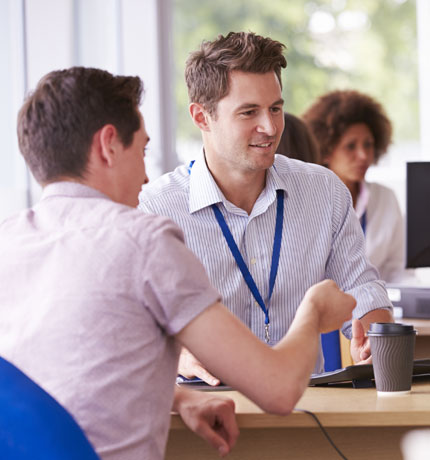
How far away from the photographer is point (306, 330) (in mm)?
1405

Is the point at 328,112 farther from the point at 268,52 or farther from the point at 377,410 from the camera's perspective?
the point at 377,410

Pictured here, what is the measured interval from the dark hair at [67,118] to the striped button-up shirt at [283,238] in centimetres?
84

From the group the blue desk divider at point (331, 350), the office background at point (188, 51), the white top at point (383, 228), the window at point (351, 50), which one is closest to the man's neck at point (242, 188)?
the blue desk divider at point (331, 350)

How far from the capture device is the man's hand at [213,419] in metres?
1.48

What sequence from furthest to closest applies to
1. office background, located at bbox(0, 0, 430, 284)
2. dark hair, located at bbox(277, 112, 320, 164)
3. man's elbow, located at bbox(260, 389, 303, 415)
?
1. office background, located at bbox(0, 0, 430, 284)
2. dark hair, located at bbox(277, 112, 320, 164)
3. man's elbow, located at bbox(260, 389, 303, 415)

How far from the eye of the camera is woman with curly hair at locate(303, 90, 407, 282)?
13.6 feet

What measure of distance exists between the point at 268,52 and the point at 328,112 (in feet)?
6.73

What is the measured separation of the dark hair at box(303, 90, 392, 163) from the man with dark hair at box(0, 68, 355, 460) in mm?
2929

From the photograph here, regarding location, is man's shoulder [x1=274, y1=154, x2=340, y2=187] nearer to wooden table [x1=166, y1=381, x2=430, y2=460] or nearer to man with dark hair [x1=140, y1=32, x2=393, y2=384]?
man with dark hair [x1=140, y1=32, x2=393, y2=384]

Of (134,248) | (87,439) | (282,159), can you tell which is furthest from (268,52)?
(87,439)

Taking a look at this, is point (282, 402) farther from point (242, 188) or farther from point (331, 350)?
point (331, 350)

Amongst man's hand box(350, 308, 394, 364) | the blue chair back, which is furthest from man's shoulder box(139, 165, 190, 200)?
the blue chair back

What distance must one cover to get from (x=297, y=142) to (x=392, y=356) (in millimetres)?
1547

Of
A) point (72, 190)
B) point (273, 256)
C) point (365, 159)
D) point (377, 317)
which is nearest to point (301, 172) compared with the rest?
point (273, 256)
